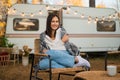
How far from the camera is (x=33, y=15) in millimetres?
9648

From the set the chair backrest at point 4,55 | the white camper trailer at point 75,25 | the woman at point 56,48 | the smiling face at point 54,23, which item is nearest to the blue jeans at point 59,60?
the woman at point 56,48

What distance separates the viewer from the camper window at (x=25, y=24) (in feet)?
31.3

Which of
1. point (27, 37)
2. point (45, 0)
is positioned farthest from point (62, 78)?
point (45, 0)

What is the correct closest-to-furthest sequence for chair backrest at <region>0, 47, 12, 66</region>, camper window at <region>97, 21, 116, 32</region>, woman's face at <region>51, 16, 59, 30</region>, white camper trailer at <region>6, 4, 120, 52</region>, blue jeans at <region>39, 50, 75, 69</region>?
blue jeans at <region>39, 50, 75, 69</region>
woman's face at <region>51, 16, 59, 30</region>
chair backrest at <region>0, 47, 12, 66</region>
white camper trailer at <region>6, 4, 120, 52</region>
camper window at <region>97, 21, 116, 32</region>

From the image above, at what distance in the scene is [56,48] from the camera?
4551mm

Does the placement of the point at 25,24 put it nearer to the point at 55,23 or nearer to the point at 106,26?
the point at 106,26

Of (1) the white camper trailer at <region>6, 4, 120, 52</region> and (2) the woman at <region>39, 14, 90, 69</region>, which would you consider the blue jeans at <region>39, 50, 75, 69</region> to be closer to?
(2) the woman at <region>39, 14, 90, 69</region>

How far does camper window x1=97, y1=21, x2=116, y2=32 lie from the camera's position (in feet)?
35.0

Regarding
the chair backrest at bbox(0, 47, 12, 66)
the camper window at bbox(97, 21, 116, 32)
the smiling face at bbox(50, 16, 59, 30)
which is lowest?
the chair backrest at bbox(0, 47, 12, 66)

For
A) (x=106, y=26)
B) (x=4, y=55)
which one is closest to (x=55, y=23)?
(x=4, y=55)

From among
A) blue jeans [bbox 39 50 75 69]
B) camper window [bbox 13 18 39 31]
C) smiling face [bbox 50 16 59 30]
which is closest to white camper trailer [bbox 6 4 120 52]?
camper window [bbox 13 18 39 31]

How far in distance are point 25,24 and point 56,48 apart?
526 centimetres

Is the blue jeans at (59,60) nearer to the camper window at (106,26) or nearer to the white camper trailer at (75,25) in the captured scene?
the white camper trailer at (75,25)

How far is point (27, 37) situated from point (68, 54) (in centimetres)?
535
